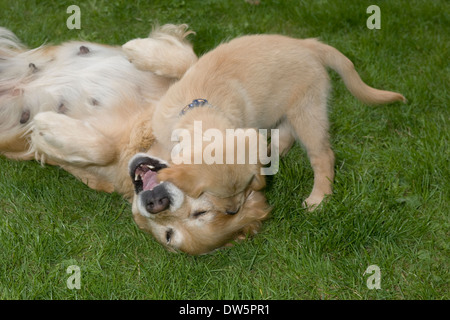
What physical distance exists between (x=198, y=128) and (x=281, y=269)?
93 cm

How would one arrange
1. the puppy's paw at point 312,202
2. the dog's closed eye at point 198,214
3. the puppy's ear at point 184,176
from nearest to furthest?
the puppy's ear at point 184,176, the dog's closed eye at point 198,214, the puppy's paw at point 312,202

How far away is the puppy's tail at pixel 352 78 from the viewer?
3230 millimetres

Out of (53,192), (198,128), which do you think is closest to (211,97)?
(198,128)

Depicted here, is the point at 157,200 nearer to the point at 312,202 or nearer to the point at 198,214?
the point at 198,214

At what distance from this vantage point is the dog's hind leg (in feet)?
9.28

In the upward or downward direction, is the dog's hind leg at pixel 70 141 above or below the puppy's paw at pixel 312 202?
above

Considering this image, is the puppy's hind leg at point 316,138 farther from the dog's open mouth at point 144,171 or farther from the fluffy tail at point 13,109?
the fluffy tail at point 13,109

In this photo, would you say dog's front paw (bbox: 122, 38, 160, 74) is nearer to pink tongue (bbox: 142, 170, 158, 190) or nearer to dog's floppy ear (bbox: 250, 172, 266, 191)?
pink tongue (bbox: 142, 170, 158, 190)

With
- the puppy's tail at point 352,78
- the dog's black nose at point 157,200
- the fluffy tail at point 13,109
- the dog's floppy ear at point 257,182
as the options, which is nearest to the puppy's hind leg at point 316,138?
the puppy's tail at point 352,78

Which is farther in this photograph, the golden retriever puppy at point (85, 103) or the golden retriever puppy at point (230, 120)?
the golden retriever puppy at point (85, 103)

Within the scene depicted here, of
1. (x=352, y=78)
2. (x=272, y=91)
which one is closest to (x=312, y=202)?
(x=272, y=91)

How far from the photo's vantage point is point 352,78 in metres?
3.27

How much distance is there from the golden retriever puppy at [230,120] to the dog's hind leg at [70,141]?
25 centimetres

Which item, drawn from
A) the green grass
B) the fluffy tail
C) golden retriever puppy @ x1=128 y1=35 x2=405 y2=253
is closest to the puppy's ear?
golden retriever puppy @ x1=128 y1=35 x2=405 y2=253
